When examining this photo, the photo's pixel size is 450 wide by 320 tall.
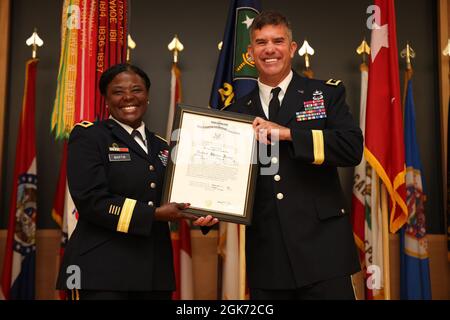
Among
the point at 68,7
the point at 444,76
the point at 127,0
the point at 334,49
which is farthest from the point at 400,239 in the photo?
the point at 68,7

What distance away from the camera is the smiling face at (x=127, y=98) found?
7.23ft

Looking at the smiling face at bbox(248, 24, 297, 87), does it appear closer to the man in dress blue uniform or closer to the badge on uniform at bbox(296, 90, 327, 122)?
the man in dress blue uniform

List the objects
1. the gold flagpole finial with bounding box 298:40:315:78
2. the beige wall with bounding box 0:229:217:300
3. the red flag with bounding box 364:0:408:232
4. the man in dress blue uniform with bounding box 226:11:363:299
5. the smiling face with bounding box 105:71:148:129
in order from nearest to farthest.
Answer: the man in dress blue uniform with bounding box 226:11:363:299 < the smiling face with bounding box 105:71:148:129 < the red flag with bounding box 364:0:408:232 < the beige wall with bounding box 0:229:217:300 < the gold flagpole finial with bounding box 298:40:315:78

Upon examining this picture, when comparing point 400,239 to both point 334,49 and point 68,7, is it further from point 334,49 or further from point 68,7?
point 68,7

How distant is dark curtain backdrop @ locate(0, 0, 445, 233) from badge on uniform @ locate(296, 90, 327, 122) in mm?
2330

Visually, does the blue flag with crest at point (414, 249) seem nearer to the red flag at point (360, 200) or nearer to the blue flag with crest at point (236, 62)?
the red flag at point (360, 200)

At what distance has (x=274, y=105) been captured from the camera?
6.87 feet

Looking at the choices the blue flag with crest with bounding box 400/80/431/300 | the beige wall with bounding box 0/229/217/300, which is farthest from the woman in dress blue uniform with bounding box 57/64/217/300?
the blue flag with crest with bounding box 400/80/431/300

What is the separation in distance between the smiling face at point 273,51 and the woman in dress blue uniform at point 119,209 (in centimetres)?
54

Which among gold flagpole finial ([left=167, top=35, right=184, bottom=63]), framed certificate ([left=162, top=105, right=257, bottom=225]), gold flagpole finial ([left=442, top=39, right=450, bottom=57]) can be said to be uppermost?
gold flagpole finial ([left=167, top=35, right=184, bottom=63])

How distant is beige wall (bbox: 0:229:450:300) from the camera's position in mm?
4047

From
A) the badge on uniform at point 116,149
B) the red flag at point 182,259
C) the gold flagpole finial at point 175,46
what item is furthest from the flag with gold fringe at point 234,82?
the badge on uniform at point 116,149

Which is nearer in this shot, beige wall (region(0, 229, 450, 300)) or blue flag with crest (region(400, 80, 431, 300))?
blue flag with crest (region(400, 80, 431, 300))

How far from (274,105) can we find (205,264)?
231cm
